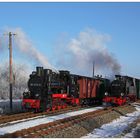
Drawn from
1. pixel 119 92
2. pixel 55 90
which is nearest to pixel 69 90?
pixel 55 90

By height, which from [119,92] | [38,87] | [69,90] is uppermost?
[38,87]

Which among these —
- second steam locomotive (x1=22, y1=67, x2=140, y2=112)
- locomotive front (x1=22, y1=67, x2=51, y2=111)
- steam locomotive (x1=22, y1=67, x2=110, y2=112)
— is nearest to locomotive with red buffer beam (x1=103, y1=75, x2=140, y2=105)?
second steam locomotive (x1=22, y1=67, x2=140, y2=112)

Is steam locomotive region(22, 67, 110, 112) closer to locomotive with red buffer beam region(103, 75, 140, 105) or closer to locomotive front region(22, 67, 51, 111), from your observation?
locomotive front region(22, 67, 51, 111)

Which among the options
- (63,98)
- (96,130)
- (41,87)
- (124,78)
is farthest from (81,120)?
(124,78)

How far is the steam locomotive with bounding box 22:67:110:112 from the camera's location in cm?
2659

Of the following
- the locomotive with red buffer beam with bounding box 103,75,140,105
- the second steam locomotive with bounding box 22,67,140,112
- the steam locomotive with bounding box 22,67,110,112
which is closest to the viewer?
the steam locomotive with bounding box 22,67,110,112

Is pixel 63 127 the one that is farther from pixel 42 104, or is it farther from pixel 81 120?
pixel 42 104

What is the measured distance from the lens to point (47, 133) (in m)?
15.5

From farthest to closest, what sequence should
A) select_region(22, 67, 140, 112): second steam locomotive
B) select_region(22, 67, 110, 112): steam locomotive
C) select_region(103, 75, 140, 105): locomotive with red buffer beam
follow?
select_region(103, 75, 140, 105): locomotive with red buffer beam → select_region(22, 67, 140, 112): second steam locomotive → select_region(22, 67, 110, 112): steam locomotive

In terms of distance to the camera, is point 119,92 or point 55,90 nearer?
point 55,90

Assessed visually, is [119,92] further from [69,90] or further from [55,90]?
[55,90]

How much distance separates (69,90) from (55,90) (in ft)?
10.1

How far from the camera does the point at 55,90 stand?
2858cm

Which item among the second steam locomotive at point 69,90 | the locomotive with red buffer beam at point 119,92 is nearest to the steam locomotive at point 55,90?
the second steam locomotive at point 69,90
